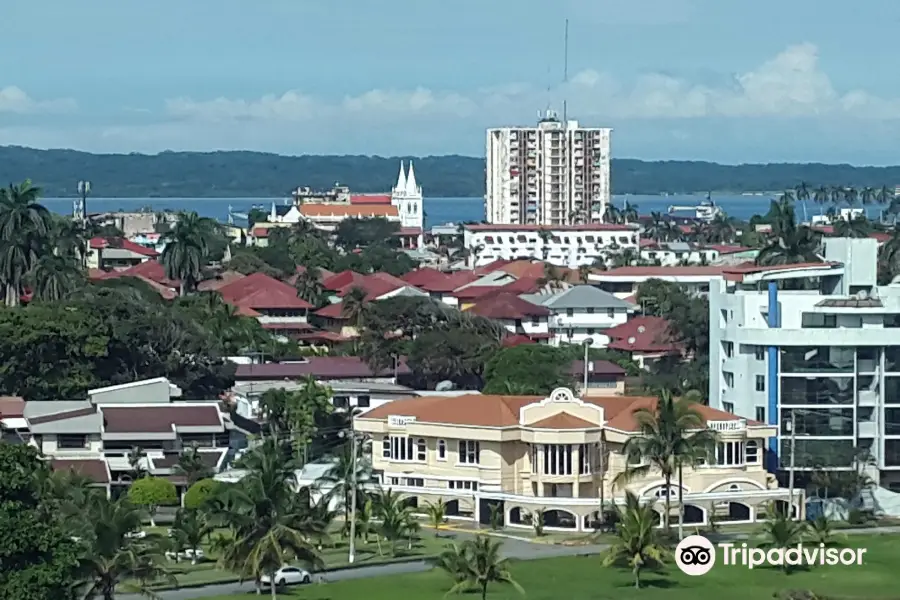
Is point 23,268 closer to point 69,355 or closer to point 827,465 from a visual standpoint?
point 69,355

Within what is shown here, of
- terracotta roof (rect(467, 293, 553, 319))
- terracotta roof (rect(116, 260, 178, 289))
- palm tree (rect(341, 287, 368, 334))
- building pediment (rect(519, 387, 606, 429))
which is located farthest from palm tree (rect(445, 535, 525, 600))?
terracotta roof (rect(116, 260, 178, 289))

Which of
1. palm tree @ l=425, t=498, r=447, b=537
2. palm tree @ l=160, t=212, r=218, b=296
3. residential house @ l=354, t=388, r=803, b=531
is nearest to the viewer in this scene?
palm tree @ l=425, t=498, r=447, b=537

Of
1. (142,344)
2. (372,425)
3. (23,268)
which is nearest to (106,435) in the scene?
(372,425)

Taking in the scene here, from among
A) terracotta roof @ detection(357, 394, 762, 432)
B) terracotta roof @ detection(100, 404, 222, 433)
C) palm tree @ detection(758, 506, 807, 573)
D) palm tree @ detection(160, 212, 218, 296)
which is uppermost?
palm tree @ detection(160, 212, 218, 296)

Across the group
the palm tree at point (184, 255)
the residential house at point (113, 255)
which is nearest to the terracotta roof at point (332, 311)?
the palm tree at point (184, 255)

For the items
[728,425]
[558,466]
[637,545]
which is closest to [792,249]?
[728,425]

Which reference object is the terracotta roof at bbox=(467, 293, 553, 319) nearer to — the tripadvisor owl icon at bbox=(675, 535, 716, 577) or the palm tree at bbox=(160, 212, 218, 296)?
the palm tree at bbox=(160, 212, 218, 296)
